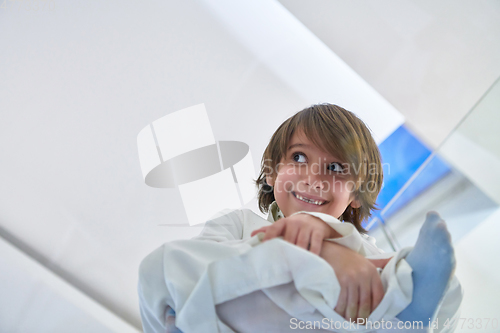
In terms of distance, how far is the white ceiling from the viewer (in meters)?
0.57

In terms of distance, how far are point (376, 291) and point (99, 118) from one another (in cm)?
57

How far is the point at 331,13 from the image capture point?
67cm

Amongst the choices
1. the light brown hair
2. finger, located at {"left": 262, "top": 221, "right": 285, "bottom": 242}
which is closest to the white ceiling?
the light brown hair

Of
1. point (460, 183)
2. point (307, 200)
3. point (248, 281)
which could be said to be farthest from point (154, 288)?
point (460, 183)

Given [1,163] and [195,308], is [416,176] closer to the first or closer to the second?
[195,308]

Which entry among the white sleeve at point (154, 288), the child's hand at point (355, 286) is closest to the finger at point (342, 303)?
the child's hand at point (355, 286)

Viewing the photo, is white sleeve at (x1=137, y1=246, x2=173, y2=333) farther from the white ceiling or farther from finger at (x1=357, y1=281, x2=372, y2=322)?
the white ceiling

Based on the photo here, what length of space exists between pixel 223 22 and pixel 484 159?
0.53 metres

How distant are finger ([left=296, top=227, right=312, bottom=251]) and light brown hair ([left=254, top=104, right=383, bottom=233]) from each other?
0.47 feet

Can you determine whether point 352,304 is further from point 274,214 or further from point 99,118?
point 99,118

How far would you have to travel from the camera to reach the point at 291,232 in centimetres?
20

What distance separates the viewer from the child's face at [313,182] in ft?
0.99

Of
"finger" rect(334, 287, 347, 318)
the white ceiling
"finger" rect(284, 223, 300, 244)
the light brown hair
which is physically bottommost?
the white ceiling

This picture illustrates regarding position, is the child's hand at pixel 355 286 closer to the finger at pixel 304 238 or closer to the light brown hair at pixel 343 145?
the finger at pixel 304 238
